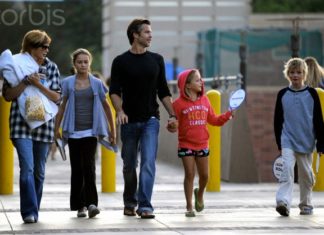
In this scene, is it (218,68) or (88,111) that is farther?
(218,68)

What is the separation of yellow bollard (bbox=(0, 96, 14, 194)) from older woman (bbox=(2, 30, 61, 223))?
3.41 metres

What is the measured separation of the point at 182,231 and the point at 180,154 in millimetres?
1630

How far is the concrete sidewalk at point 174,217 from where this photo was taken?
1115cm

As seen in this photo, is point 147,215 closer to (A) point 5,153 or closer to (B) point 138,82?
(B) point 138,82

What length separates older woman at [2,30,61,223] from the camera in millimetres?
11641

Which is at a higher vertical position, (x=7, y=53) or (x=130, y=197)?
(x=7, y=53)

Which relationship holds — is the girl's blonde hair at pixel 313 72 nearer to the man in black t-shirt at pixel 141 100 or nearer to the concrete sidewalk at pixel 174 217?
the concrete sidewalk at pixel 174 217

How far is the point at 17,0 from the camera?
19.0 m

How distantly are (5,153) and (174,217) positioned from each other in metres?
3.75

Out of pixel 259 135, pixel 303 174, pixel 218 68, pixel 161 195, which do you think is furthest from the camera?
pixel 218 68

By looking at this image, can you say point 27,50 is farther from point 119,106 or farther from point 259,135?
point 259,135

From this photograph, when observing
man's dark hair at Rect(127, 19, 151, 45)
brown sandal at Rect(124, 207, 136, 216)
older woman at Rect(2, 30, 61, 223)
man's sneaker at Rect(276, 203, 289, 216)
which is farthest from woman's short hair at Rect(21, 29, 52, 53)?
man's sneaker at Rect(276, 203, 289, 216)

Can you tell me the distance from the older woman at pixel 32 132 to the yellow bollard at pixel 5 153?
3414 millimetres

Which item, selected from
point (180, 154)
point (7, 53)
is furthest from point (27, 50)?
point (180, 154)
